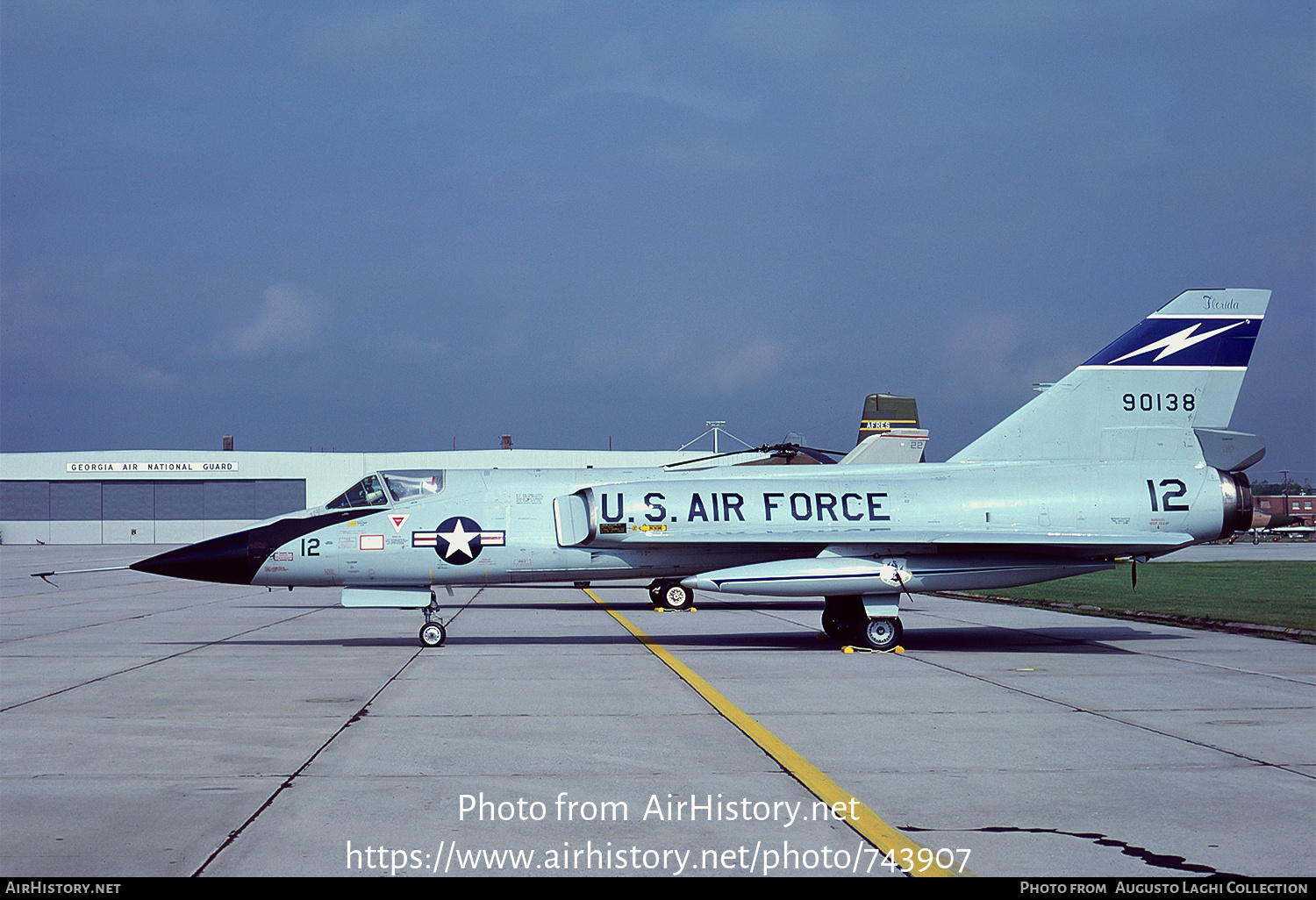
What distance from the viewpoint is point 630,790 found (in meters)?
6.62

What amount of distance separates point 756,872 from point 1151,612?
16377mm

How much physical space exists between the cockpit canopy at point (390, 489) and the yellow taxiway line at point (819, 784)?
5592 mm

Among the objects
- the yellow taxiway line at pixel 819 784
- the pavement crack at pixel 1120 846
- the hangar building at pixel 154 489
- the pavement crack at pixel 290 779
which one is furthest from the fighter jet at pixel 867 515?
the hangar building at pixel 154 489

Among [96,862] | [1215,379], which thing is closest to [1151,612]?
[1215,379]

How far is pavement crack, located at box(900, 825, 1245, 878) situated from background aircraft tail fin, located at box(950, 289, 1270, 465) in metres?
10.7

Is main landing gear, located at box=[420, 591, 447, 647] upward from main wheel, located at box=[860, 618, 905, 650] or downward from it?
upward

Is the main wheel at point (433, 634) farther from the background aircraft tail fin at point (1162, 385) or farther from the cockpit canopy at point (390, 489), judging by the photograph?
the background aircraft tail fin at point (1162, 385)

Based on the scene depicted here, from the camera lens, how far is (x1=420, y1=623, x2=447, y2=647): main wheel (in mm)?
15039

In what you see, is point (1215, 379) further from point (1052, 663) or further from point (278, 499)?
point (278, 499)

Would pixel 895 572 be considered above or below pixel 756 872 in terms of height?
above

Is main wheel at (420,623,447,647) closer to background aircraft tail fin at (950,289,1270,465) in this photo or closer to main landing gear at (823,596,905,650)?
main landing gear at (823,596,905,650)

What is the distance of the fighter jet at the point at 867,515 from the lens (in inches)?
575

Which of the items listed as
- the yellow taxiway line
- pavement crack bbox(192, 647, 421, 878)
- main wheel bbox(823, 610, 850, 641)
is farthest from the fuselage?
the yellow taxiway line

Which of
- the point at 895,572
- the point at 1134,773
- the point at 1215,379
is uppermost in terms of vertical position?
the point at 1215,379
